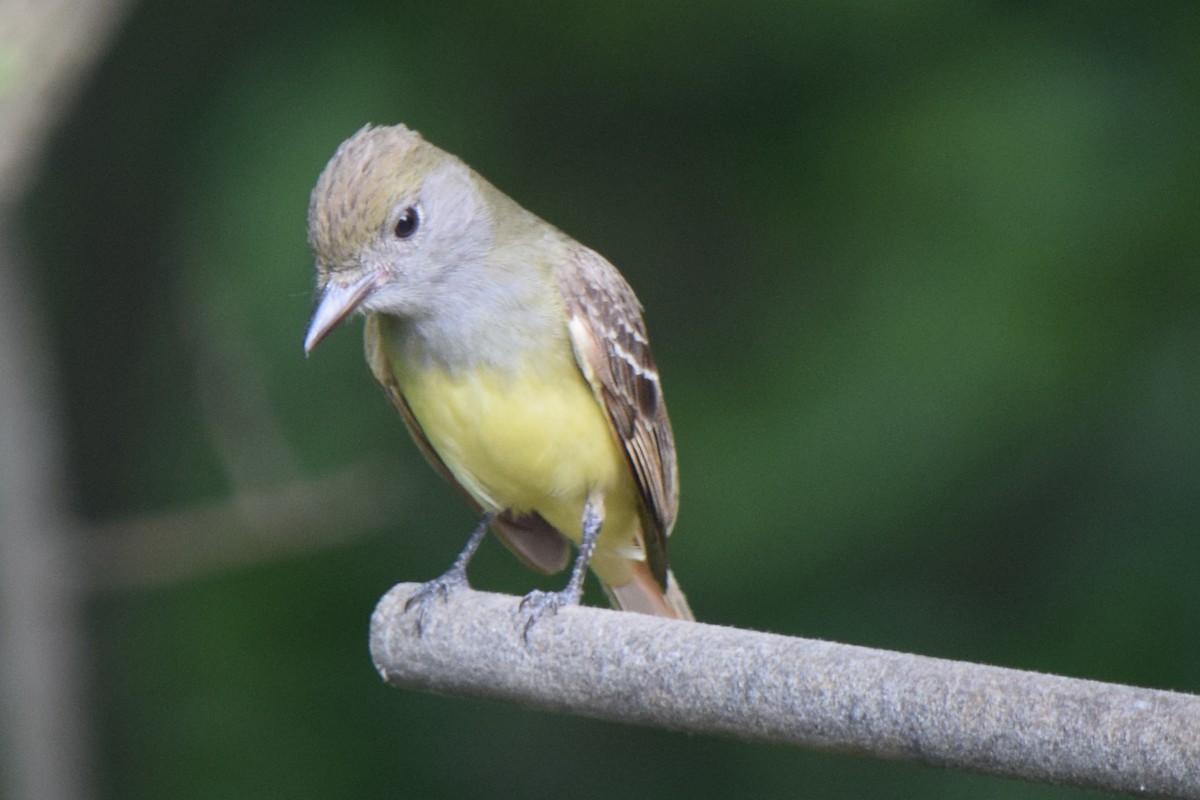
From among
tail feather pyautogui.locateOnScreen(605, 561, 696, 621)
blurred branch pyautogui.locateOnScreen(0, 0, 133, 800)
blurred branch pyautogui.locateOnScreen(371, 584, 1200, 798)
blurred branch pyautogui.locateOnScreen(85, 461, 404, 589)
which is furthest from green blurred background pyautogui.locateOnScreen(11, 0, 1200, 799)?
blurred branch pyautogui.locateOnScreen(371, 584, 1200, 798)

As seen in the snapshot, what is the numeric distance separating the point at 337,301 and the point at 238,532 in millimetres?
1778

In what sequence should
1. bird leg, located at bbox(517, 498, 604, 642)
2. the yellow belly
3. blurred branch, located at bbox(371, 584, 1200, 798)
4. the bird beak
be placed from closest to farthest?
blurred branch, located at bbox(371, 584, 1200, 798)
bird leg, located at bbox(517, 498, 604, 642)
the bird beak
the yellow belly

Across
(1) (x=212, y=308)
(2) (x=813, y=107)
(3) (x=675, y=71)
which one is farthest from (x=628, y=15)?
(1) (x=212, y=308)

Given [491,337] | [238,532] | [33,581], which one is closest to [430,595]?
[491,337]

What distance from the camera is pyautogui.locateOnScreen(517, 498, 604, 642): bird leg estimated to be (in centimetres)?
313

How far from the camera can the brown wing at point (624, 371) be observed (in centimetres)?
381

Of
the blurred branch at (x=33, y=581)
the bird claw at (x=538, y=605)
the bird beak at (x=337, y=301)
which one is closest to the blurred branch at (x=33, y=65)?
the blurred branch at (x=33, y=581)

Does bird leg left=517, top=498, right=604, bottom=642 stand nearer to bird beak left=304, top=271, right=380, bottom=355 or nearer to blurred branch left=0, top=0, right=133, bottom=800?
bird beak left=304, top=271, right=380, bottom=355

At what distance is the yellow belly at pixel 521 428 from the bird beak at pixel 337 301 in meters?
0.33

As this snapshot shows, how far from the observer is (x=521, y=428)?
3.73 m

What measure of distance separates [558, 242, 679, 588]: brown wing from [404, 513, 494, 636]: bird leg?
44cm

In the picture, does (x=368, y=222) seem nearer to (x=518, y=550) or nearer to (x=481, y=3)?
(x=518, y=550)

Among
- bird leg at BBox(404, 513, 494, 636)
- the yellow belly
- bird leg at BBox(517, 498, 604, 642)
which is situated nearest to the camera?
bird leg at BBox(517, 498, 604, 642)

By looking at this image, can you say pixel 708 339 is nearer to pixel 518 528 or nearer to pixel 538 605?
pixel 518 528
